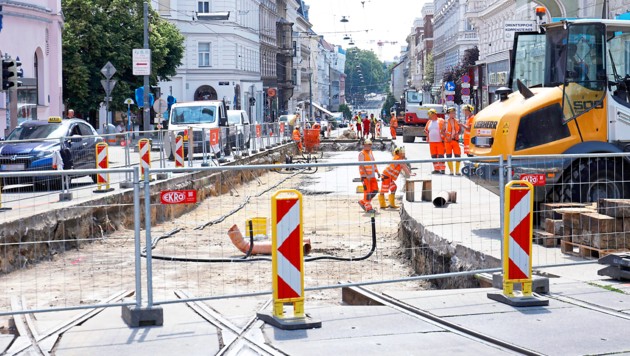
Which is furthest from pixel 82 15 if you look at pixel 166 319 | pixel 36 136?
pixel 166 319

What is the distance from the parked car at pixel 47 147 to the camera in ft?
66.2

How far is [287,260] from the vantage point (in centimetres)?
821

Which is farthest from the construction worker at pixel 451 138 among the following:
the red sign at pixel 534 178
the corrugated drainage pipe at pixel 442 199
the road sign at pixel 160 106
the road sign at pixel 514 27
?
the road sign at pixel 160 106

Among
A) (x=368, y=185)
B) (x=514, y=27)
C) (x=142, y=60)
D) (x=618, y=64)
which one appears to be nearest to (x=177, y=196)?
(x=368, y=185)

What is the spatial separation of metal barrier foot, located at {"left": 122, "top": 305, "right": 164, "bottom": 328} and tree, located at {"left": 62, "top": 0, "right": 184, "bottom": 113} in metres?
44.3

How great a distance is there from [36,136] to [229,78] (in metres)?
54.7

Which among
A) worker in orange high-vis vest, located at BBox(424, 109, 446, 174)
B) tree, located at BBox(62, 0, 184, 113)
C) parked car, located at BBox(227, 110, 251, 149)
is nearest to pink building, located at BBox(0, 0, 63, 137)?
parked car, located at BBox(227, 110, 251, 149)

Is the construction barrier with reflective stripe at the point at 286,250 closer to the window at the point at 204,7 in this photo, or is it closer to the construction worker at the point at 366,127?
the construction worker at the point at 366,127

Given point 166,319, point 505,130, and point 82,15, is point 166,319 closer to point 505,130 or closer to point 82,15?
point 505,130

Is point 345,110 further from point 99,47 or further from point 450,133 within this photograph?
point 450,133

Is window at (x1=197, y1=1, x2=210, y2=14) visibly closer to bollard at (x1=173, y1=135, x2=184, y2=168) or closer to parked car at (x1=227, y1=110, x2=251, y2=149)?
parked car at (x1=227, y1=110, x2=251, y2=149)

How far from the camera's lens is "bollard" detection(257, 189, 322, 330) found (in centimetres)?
812

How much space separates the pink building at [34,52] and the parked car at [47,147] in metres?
10.4

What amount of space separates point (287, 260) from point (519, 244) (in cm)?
224
